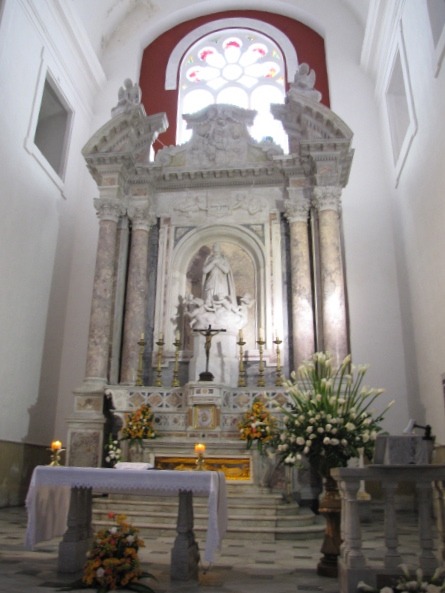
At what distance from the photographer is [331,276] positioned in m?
10.5


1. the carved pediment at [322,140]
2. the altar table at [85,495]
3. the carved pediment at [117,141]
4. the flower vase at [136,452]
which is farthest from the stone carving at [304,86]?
the altar table at [85,495]

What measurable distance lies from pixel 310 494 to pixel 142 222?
6352 mm

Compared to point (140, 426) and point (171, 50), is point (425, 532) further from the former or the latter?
point (171, 50)

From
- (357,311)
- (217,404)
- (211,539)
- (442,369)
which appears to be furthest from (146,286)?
(211,539)

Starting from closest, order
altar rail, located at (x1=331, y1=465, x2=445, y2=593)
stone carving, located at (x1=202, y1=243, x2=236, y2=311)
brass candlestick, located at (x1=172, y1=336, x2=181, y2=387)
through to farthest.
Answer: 1. altar rail, located at (x1=331, y1=465, x2=445, y2=593)
2. brass candlestick, located at (x1=172, y1=336, x2=181, y2=387)
3. stone carving, located at (x1=202, y1=243, x2=236, y2=311)

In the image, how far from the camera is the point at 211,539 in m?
4.51

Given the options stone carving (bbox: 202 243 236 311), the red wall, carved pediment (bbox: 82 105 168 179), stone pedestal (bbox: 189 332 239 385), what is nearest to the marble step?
stone pedestal (bbox: 189 332 239 385)

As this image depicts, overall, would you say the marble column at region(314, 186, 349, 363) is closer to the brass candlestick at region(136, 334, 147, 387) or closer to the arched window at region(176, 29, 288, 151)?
the brass candlestick at region(136, 334, 147, 387)

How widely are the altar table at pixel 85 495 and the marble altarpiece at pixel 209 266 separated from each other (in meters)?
4.02

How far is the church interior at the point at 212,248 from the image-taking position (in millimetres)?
9719

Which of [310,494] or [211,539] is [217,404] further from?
[211,539]

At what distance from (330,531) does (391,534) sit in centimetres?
107

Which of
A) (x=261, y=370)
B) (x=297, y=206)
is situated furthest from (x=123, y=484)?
(x=297, y=206)

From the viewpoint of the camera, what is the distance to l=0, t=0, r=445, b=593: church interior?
9.72 meters
